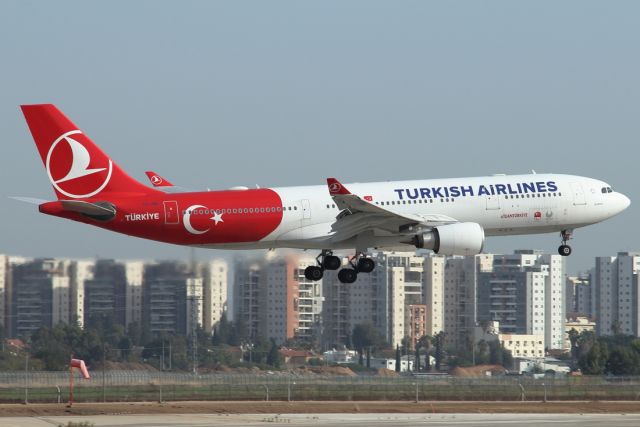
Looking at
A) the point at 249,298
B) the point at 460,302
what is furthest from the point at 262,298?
the point at 460,302

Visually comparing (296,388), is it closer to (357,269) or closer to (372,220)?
(357,269)

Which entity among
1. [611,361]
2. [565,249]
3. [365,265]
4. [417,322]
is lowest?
[611,361]

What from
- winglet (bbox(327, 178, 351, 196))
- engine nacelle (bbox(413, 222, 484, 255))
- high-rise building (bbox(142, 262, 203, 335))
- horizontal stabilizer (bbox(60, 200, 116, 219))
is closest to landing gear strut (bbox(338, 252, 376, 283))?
engine nacelle (bbox(413, 222, 484, 255))

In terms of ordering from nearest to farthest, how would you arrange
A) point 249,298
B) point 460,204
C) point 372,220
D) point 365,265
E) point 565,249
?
1. point 372,220
2. point 460,204
3. point 365,265
4. point 565,249
5. point 249,298

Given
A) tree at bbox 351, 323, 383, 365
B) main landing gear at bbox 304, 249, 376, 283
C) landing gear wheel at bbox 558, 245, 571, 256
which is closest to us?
main landing gear at bbox 304, 249, 376, 283

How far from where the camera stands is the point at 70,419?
60.1m

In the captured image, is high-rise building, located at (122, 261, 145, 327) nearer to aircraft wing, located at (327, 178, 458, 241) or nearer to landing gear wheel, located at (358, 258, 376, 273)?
landing gear wheel, located at (358, 258, 376, 273)

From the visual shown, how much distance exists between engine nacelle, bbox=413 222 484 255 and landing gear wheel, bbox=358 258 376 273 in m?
3.46

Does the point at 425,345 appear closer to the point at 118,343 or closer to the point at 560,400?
the point at 118,343

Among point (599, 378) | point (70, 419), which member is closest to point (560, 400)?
point (599, 378)

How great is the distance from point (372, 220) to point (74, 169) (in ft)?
48.5

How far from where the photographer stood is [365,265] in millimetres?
69250

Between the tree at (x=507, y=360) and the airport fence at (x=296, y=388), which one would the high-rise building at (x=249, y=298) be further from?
the tree at (x=507, y=360)

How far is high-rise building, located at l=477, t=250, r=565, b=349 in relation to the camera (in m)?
173
